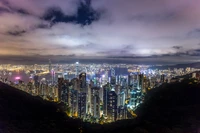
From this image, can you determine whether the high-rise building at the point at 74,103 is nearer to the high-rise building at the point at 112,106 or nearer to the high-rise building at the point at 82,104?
the high-rise building at the point at 82,104

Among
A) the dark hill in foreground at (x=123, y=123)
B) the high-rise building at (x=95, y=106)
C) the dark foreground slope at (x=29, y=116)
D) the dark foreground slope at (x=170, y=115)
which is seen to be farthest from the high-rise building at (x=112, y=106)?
the dark foreground slope at (x=29, y=116)

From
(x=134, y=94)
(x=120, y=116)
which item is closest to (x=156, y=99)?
(x=120, y=116)

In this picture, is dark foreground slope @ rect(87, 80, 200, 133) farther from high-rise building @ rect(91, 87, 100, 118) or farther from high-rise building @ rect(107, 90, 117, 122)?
high-rise building @ rect(91, 87, 100, 118)

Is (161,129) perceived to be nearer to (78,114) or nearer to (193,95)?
(193,95)

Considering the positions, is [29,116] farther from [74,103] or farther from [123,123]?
[123,123]

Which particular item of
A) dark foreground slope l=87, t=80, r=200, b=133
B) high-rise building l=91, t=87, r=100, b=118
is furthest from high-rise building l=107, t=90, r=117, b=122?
dark foreground slope l=87, t=80, r=200, b=133
